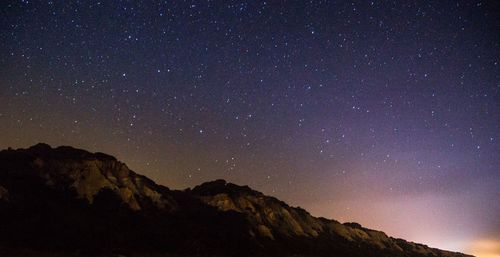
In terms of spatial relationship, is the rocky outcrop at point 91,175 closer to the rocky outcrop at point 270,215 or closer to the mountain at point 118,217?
the mountain at point 118,217

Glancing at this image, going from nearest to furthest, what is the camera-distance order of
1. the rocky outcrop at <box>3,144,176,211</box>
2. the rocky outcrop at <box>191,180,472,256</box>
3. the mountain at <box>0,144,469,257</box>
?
the mountain at <box>0,144,469,257</box> < the rocky outcrop at <box>3,144,176,211</box> < the rocky outcrop at <box>191,180,472,256</box>

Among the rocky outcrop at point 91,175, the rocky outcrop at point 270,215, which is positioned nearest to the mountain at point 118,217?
the rocky outcrop at point 91,175

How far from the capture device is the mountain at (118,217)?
268ft

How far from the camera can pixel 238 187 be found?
576ft

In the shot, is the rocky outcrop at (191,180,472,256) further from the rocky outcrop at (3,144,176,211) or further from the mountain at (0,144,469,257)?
the rocky outcrop at (3,144,176,211)

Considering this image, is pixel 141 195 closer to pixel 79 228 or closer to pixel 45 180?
pixel 45 180

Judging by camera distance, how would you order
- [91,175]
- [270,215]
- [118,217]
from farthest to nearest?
[270,215] → [91,175] → [118,217]

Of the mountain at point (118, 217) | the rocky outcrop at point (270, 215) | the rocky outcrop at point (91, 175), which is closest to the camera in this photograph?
the mountain at point (118, 217)

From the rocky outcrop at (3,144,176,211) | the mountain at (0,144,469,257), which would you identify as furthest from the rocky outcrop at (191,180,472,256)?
the rocky outcrop at (3,144,176,211)

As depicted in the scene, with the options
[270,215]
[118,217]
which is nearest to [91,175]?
[118,217]

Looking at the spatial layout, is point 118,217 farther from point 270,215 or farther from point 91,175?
point 270,215

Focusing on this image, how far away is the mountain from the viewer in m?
81.8

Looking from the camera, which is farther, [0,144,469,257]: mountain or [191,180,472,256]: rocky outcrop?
[191,180,472,256]: rocky outcrop

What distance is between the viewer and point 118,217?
104500 millimetres
